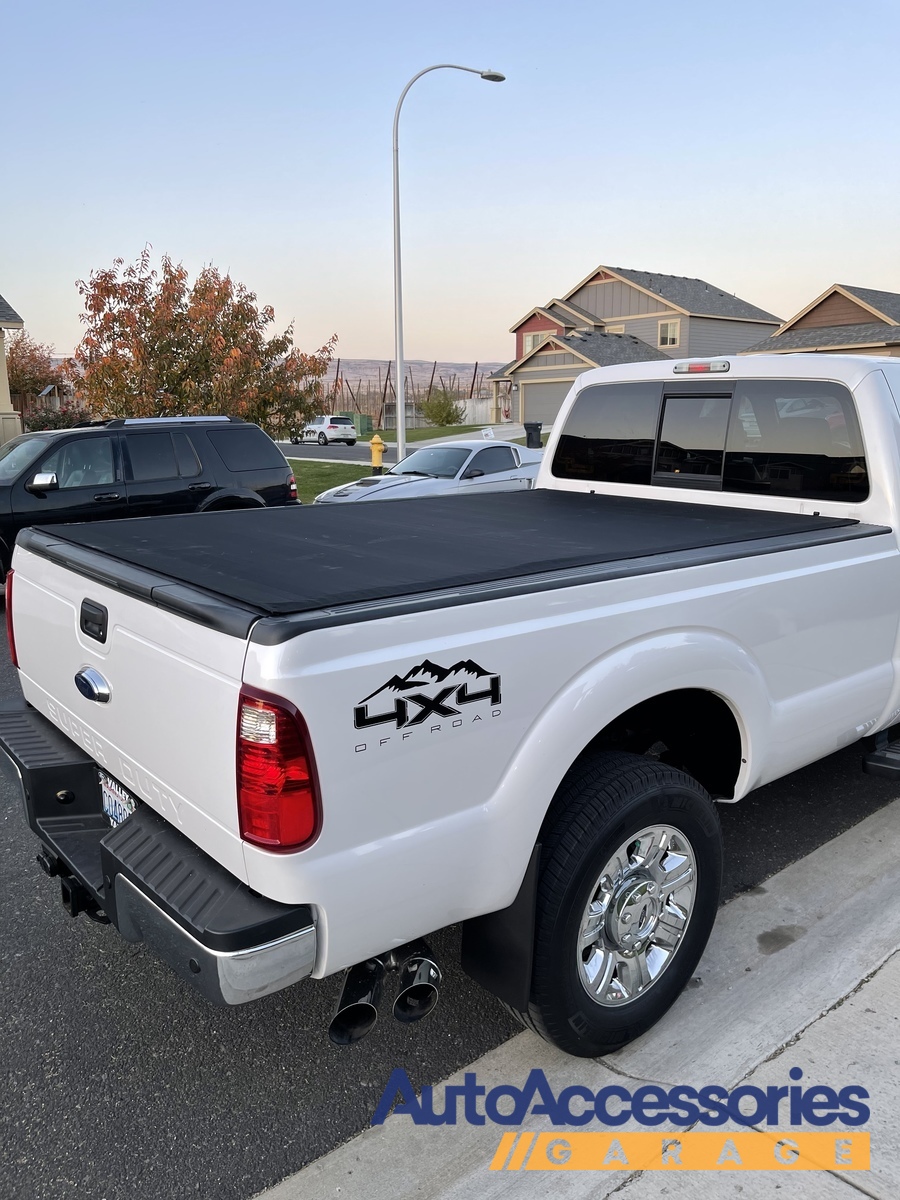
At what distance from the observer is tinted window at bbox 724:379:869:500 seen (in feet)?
13.1

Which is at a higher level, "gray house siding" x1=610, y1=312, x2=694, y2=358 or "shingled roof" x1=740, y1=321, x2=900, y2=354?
"gray house siding" x1=610, y1=312, x2=694, y2=358

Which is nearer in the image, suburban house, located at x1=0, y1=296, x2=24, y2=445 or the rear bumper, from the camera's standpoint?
the rear bumper

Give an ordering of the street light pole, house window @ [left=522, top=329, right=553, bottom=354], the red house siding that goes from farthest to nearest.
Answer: the red house siding → house window @ [left=522, top=329, right=553, bottom=354] → the street light pole

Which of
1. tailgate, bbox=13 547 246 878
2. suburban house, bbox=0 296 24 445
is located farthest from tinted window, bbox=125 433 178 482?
suburban house, bbox=0 296 24 445

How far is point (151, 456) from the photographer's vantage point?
32.3 ft

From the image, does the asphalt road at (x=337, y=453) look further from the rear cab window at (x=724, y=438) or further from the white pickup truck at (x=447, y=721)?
the white pickup truck at (x=447, y=721)

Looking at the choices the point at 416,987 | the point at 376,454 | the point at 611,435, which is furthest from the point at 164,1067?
the point at 376,454

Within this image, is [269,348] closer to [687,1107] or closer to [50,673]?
[50,673]

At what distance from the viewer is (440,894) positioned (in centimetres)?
235

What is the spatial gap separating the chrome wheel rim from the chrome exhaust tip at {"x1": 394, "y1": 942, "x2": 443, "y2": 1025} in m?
0.45

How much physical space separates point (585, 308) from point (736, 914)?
193 feet

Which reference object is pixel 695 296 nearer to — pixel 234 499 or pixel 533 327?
pixel 533 327

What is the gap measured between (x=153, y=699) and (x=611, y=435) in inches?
130

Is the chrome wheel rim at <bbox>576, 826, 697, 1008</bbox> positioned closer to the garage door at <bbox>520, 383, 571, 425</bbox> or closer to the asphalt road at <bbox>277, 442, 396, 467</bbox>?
the asphalt road at <bbox>277, 442, 396, 467</bbox>
